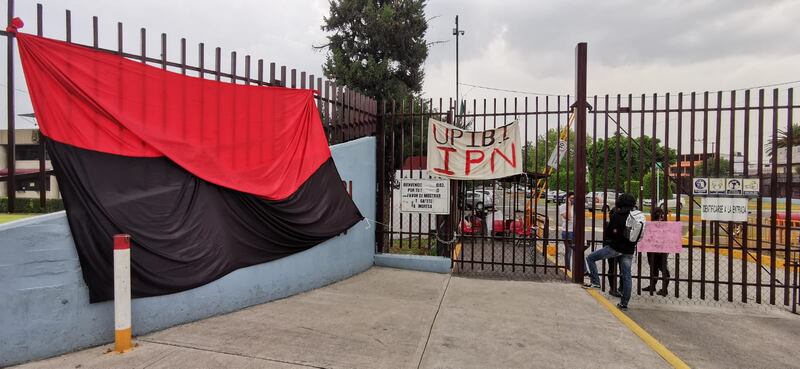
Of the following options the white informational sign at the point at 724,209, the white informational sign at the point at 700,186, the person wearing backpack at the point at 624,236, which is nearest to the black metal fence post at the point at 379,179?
the person wearing backpack at the point at 624,236

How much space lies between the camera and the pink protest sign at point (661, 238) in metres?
6.00

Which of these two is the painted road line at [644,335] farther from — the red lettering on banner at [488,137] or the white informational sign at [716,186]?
the red lettering on banner at [488,137]

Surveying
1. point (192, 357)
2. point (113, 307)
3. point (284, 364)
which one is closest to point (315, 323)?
point (284, 364)

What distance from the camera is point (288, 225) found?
5266 mm

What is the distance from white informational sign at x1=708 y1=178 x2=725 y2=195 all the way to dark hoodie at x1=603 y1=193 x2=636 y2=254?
1.30 m

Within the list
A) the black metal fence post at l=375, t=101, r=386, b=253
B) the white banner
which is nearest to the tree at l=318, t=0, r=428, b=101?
the black metal fence post at l=375, t=101, r=386, b=253

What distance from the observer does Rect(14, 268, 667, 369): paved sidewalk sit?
3518 millimetres

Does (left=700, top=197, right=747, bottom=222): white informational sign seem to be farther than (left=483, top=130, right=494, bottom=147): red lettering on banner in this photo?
No

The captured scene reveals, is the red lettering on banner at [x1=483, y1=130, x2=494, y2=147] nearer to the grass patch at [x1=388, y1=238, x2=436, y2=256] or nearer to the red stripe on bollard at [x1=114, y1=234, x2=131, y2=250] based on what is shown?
the grass patch at [x1=388, y1=238, x2=436, y2=256]

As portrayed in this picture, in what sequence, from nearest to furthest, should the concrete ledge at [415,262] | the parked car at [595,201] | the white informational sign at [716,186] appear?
the white informational sign at [716,186], the parked car at [595,201], the concrete ledge at [415,262]

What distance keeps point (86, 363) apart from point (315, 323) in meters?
1.99

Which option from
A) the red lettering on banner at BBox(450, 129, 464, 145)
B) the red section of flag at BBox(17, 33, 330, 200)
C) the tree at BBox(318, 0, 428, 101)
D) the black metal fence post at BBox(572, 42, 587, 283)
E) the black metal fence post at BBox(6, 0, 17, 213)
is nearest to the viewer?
the black metal fence post at BBox(6, 0, 17, 213)

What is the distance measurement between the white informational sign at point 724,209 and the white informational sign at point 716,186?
9cm

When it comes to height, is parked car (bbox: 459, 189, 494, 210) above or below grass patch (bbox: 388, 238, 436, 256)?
above
